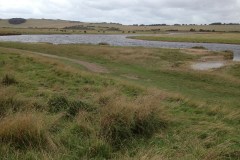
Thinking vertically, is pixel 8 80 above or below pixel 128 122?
below

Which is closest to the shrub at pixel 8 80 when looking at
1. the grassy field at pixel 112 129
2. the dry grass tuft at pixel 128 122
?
the grassy field at pixel 112 129

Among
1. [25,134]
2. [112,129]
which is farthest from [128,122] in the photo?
[25,134]

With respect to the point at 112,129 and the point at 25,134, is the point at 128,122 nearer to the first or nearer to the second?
the point at 112,129

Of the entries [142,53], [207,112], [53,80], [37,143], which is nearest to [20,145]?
[37,143]

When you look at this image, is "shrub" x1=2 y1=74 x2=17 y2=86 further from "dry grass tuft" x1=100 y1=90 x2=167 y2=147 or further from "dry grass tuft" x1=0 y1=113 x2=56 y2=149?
"dry grass tuft" x1=0 y1=113 x2=56 y2=149

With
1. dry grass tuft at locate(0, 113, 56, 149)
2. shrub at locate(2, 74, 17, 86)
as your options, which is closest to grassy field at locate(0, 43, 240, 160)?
dry grass tuft at locate(0, 113, 56, 149)

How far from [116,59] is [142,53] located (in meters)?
7.63

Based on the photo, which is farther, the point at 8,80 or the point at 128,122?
the point at 8,80

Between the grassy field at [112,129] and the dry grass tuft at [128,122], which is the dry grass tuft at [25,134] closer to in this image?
the grassy field at [112,129]

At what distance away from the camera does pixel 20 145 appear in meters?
7.57

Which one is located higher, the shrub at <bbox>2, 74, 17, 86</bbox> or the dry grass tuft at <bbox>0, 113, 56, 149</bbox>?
the dry grass tuft at <bbox>0, 113, 56, 149</bbox>

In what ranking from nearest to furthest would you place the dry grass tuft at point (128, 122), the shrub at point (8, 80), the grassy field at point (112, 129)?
the grassy field at point (112, 129) → the dry grass tuft at point (128, 122) → the shrub at point (8, 80)

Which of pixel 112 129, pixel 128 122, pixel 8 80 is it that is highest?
pixel 128 122

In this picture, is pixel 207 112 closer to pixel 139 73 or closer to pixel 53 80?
pixel 53 80
